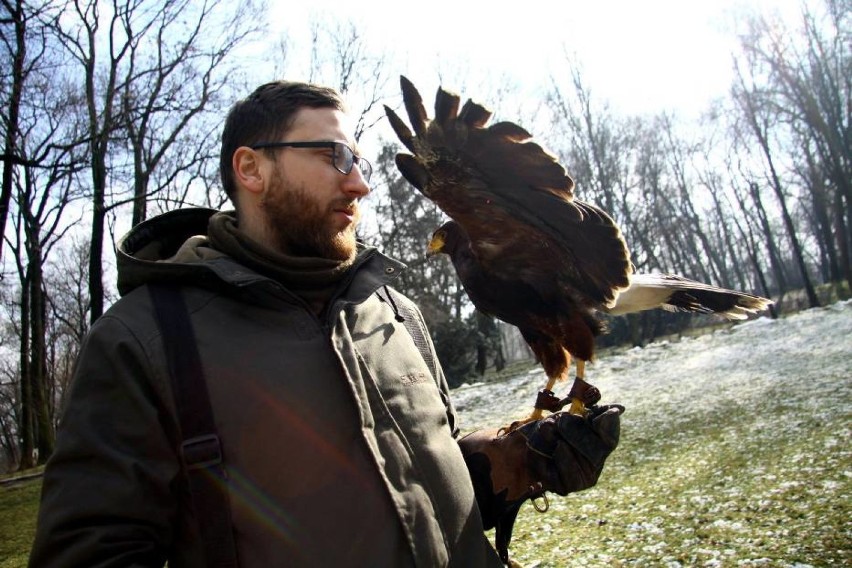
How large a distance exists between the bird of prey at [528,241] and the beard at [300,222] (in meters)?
1.56

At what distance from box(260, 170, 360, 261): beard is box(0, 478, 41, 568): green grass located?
5287mm

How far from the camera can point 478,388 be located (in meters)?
16.0

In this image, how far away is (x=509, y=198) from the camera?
138 inches

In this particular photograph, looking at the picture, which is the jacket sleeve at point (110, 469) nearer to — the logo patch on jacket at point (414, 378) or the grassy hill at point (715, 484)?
the logo patch on jacket at point (414, 378)

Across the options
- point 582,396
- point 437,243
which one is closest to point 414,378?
point 582,396

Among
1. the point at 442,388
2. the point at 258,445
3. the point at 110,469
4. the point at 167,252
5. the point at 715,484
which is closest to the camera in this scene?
the point at 110,469

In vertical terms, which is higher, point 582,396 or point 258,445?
point 258,445

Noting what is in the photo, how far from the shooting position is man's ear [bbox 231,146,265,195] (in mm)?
1717

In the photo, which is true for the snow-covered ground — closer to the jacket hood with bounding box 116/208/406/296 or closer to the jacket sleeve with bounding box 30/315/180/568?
the jacket hood with bounding box 116/208/406/296

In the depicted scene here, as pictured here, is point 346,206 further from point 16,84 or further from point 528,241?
point 16,84

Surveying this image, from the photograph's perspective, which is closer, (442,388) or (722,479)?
(442,388)

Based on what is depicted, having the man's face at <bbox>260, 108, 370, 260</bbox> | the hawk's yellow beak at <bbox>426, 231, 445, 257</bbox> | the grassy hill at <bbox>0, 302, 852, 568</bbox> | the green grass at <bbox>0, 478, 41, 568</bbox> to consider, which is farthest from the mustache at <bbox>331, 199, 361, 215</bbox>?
the green grass at <bbox>0, 478, 41, 568</bbox>

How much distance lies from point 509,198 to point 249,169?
213cm

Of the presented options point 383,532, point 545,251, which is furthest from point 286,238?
point 545,251
